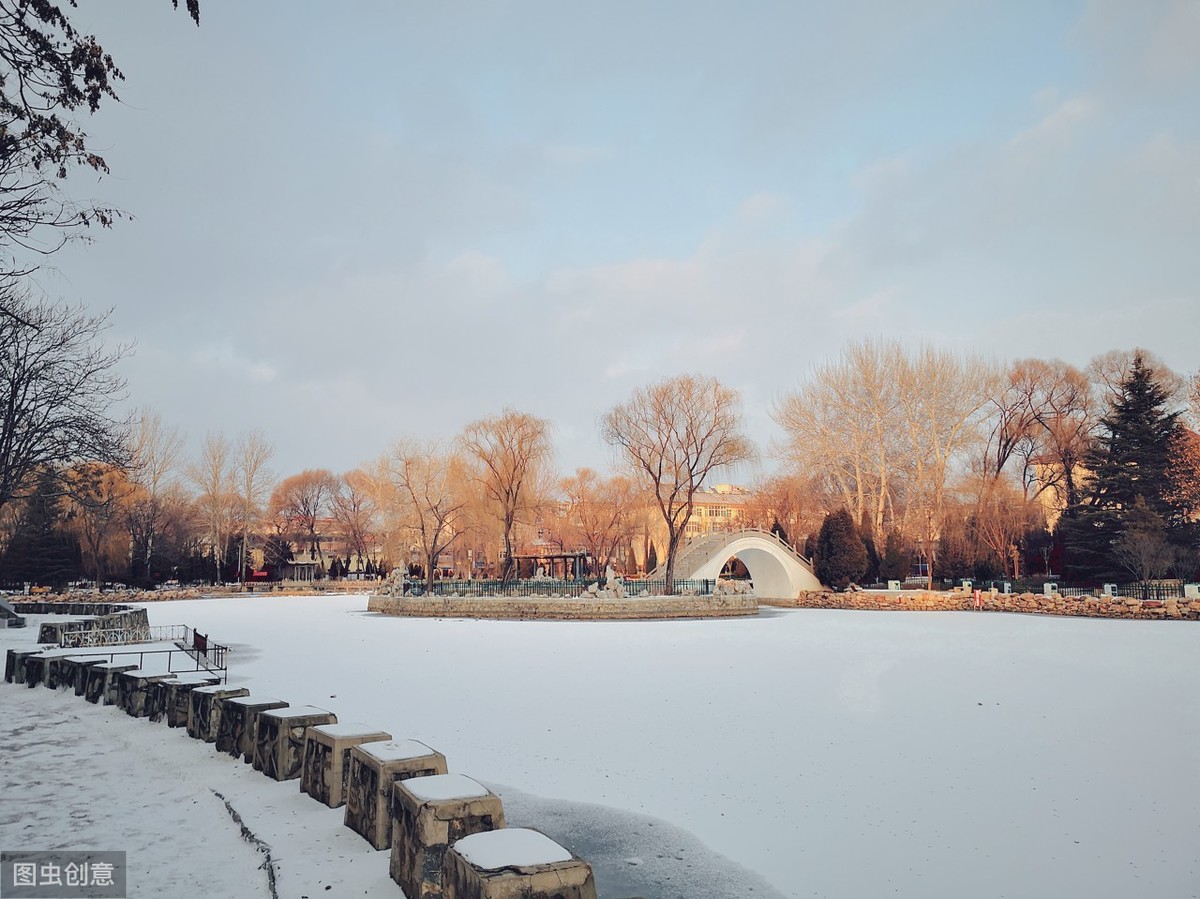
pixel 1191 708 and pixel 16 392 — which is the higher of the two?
pixel 16 392

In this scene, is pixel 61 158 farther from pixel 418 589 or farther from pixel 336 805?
pixel 418 589

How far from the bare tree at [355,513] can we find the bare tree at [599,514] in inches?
794

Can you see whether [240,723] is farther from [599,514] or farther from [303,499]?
[303,499]

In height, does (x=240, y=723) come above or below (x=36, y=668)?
above

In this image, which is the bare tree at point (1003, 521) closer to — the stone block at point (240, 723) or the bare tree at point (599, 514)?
the bare tree at point (599, 514)

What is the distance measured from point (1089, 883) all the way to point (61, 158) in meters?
8.90

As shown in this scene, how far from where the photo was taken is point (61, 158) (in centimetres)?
573

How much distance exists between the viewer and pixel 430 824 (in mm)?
3473

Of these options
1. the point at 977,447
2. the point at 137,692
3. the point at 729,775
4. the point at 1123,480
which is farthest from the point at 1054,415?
the point at 137,692

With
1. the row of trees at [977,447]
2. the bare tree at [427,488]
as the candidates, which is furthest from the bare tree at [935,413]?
the bare tree at [427,488]

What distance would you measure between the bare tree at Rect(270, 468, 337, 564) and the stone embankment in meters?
53.0

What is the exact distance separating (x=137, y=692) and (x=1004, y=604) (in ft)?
110

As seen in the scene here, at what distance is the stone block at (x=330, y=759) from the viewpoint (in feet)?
16.2

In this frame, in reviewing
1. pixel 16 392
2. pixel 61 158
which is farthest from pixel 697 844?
pixel 16 392
